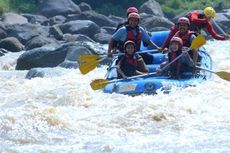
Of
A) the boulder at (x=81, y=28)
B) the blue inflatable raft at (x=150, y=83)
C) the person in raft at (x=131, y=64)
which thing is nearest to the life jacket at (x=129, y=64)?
the person in raft at (x=131, y=64)

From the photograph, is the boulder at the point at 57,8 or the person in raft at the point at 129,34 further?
the boulder at the point at 57,8

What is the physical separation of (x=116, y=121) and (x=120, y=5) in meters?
28.0

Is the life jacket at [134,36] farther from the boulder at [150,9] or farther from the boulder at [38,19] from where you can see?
the boulder at [150,9]

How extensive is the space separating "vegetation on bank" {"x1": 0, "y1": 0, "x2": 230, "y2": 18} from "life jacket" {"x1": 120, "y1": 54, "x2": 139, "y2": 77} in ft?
72.1

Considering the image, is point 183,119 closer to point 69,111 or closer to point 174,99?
point 174,99

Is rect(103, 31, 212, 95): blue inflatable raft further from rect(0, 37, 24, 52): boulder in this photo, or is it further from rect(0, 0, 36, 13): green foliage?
rect(0, 0, 36, 13): green foliage

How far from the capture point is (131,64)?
10.9 m

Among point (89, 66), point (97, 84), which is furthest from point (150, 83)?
point (89, 66)

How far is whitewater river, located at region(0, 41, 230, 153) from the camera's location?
7441mm

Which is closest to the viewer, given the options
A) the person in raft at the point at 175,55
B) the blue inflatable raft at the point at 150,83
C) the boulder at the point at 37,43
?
the blue inflatable raft at the point at 150,83

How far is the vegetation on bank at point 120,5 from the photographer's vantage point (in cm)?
3461

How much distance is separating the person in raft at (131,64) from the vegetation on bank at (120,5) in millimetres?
21986

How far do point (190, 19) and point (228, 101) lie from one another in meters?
2.77

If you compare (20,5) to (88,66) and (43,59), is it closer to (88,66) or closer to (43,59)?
(43,59)
